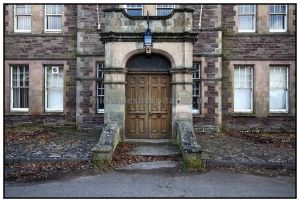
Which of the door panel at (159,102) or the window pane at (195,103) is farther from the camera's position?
the window pane at (195,103)

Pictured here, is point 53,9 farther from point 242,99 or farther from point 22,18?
point 242,99

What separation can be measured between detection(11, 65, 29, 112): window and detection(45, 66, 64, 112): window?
39.0 inches

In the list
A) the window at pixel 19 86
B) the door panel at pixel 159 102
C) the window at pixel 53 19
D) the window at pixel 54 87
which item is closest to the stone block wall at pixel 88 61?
the window at pixel 54 87

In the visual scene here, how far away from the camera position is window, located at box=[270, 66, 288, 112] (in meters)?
15.0

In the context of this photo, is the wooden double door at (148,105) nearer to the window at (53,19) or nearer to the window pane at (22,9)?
the window at (53,19)

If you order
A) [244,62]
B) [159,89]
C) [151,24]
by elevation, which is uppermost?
[151,24]

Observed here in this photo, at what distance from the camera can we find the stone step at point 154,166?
838cm

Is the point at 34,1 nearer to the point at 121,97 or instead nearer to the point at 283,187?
the point at 121,97

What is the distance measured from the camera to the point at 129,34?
444 inches

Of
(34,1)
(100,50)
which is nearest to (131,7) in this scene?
(100,50)

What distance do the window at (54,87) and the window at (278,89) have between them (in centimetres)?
1018

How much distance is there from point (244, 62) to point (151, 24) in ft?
18.5

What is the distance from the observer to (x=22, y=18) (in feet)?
49.3

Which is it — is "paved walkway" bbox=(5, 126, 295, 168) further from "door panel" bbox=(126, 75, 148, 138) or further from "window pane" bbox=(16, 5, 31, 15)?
"window pane" bbox=(16, 5, 31, 15)
